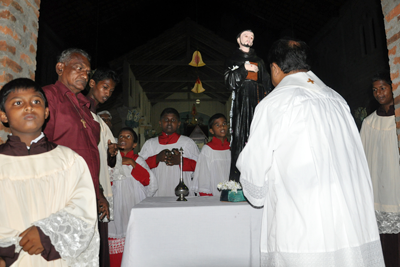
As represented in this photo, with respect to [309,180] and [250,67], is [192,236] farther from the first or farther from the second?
[250,67]

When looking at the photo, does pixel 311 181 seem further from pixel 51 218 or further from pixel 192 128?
pixel 192 128

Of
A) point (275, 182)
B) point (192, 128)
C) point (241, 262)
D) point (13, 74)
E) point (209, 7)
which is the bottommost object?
point (241, 262)

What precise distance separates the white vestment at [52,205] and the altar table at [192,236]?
645 millimetres

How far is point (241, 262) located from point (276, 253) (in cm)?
61

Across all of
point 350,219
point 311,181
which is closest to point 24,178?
point 311,181

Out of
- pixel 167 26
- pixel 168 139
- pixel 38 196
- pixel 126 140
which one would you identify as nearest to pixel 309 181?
pixel 38 196

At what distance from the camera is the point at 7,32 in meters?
2.46

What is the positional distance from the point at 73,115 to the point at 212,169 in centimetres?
263

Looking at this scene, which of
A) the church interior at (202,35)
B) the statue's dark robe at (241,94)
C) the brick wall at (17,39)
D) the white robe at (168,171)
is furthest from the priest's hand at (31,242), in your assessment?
the church interior at (202,35)

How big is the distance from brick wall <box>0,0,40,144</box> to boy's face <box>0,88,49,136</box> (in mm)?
842

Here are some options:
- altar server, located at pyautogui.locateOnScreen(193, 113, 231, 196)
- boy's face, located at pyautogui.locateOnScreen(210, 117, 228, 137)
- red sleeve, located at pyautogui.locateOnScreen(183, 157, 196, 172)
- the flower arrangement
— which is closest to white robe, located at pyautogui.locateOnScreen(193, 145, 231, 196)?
altar server, located at pyautogui.locateOnScreen(193, 113, 231, 196)

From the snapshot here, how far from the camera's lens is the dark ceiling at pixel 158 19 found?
10.5 metres

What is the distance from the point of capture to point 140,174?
158 inches

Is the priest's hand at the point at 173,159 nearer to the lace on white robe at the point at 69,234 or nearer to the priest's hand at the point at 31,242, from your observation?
the lace on white robe at the point at 69,234
